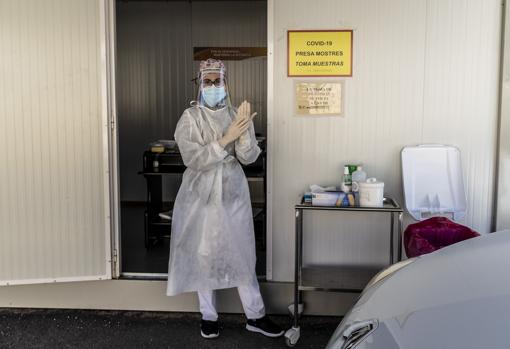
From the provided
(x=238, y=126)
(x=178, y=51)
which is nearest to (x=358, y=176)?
(x=238, y=126)

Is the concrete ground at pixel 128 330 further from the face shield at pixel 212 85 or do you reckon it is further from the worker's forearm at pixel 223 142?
the face shield at pixel 212 85

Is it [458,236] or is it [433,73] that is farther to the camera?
[433,73]

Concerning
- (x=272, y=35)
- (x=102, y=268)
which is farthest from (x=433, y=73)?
(x=102, y=268)

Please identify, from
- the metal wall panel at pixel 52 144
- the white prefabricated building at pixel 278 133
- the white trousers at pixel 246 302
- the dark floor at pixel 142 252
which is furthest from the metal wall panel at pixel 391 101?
the metal wall panel at pixel 52 144

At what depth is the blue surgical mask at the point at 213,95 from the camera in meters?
2.91

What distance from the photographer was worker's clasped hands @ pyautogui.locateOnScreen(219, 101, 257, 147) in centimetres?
279

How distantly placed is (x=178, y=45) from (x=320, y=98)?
3.67 metres

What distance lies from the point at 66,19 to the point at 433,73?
2259 millimetres

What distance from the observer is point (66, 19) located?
3.12 metres

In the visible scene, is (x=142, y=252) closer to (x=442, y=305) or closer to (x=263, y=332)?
(x=263, y=332)

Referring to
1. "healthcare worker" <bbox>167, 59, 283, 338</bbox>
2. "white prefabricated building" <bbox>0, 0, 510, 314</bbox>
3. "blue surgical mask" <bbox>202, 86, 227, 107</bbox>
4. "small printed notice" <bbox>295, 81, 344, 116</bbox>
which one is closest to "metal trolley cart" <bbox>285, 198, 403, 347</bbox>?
"white prefabricated building" <bbox>0, 0, 510, 314</bbox>

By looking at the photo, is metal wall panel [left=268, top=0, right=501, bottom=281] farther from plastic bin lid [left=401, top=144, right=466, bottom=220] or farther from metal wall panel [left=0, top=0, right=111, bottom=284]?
metal wall panel [left=0, top=0, right=111, bottom=284]

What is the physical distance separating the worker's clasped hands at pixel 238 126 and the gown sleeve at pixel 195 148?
0.19ft

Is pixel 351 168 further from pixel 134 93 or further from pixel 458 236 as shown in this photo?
pixel 134 93
